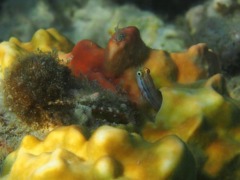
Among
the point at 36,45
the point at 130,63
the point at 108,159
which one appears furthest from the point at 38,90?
the point at 36,45

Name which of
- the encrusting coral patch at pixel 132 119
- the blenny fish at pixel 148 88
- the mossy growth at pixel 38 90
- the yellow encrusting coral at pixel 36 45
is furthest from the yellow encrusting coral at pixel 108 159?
the yellow encrusting coral at pixel 36 45

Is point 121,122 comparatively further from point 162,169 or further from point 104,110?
point 162,169

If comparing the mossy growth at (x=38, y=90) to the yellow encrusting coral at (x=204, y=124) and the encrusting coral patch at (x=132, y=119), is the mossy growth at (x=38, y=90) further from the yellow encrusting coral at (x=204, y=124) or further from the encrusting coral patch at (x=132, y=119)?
the yellow encrusting coral at (x=204, y=124)

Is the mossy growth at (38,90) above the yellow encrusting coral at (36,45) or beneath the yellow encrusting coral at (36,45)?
above

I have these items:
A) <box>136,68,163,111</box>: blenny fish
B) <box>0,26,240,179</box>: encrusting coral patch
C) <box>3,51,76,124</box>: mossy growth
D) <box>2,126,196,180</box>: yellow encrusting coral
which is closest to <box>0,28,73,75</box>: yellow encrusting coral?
<box>0,26,240,179</box>: encrusting coral patch

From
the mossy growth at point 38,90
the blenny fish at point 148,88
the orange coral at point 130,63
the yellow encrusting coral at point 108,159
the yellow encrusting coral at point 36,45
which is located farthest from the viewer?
the yellow encrusting coral at point 36,45

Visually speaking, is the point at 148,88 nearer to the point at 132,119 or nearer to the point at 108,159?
the point at 132,119
